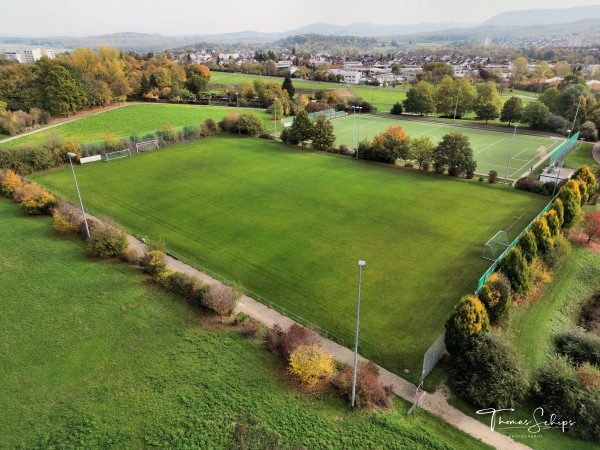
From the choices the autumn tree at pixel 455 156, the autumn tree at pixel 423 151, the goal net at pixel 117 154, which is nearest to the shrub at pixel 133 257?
the goal net at pixel 117 154

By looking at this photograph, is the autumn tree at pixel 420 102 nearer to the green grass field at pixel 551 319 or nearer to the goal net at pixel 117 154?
the goal net at pixel 117 154

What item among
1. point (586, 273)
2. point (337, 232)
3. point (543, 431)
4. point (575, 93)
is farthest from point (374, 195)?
point (575, 93)

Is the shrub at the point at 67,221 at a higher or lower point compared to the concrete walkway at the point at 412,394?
higher

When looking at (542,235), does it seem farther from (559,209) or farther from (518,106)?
(518,106)

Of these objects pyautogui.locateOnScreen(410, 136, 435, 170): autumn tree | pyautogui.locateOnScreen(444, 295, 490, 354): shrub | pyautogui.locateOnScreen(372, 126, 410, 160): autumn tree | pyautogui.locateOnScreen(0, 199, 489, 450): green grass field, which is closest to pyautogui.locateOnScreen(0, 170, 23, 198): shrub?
pyautogui.locateOnScreen(0, 199, 489, 450): green grass field

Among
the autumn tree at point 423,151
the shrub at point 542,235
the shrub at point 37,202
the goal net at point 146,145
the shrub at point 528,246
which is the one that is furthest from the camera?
the goal net at point 146,145

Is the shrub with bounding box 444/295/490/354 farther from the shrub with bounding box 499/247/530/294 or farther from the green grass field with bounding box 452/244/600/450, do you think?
the shrub with bounding box 499/247/530/294
